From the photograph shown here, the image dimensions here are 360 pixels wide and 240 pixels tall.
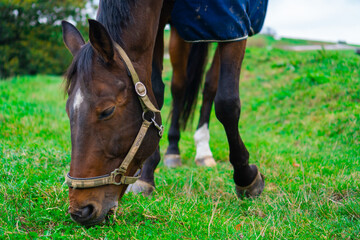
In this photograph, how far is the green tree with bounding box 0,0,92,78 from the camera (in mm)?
15797

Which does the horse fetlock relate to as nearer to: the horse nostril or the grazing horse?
the grazing horse

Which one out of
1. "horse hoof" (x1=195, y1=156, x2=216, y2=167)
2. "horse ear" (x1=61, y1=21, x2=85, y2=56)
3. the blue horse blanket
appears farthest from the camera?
"horse hoof" (x1=195, y1=156, x2=216, y2=167)

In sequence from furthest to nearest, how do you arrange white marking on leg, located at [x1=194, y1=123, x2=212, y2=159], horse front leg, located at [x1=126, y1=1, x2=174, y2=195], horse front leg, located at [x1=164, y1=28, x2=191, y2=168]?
white marking on leg, located at [x1=194, y1=123, x2=212, y2=159] < horse front leg, located at [x1=164, y1=28, x2=191, y2=168] < horse front leg, located at [x1=126, y1=1, x2=174, y2=195]

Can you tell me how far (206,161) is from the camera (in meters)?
3.89

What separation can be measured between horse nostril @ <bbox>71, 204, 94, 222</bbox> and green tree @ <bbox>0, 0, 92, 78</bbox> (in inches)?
622

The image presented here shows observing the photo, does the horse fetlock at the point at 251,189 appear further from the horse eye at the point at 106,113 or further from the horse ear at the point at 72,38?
the horse ear at the point at 72,38

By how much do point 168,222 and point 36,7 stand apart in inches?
651

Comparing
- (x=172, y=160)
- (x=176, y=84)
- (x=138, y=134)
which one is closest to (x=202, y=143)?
(x=172, y=160)

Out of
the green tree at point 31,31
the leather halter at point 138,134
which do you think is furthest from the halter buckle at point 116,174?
the green tree at point 31,31

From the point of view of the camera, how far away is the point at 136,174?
2031mm

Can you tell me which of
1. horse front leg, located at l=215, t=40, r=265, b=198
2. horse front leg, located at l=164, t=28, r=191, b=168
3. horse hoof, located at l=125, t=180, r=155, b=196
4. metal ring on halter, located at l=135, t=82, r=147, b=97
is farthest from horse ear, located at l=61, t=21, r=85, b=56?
horse front leg, located at l=164, t=28, r=191, b=168

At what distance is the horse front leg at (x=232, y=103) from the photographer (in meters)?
2.49

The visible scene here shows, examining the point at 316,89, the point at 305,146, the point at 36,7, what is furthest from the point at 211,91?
the point at 36,7

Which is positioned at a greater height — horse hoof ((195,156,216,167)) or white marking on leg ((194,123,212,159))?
white marking on leg ((194,123,212,159))
